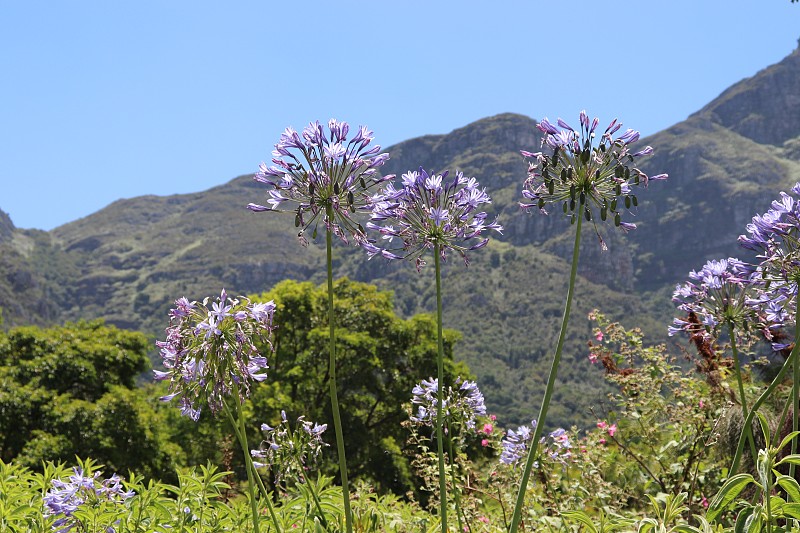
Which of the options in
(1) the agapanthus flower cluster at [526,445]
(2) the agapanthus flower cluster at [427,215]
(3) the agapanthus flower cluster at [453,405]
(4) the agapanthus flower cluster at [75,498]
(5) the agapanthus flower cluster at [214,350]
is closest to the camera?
(5) the agapanthus flower cluster at [214,350]

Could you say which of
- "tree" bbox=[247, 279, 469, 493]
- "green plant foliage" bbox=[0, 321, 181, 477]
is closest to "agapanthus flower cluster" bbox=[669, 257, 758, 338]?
"green plant foliage" bbox=[0, 321, 181, 477]

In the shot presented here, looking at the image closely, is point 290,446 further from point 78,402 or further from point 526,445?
point 78,402

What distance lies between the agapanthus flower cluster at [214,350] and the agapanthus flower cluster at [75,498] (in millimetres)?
1075

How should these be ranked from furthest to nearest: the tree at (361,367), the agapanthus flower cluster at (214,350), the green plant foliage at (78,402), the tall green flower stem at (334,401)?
the tree at (361,367) → the green plant foliage at (78,402) → the agapanthus flower cluster at (214,350) → the tall green flower stem at (334,401)

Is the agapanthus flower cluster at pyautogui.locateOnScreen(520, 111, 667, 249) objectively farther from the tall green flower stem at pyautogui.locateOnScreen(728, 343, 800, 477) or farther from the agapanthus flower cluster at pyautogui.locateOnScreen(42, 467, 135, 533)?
the agapanthus flower cluster at pyautogui.locateOnScreen(42, 467, 135, 533)

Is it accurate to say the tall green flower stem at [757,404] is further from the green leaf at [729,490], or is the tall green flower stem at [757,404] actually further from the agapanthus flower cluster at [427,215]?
the agapanthus flower cluster at [427,215]

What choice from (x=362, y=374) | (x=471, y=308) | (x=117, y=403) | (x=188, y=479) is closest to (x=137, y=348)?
(x=117, y=403)

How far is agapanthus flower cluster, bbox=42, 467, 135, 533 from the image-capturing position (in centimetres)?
326

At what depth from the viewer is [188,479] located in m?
3.62

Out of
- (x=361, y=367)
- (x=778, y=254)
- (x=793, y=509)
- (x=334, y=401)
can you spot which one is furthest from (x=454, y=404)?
(x=361, y=367)

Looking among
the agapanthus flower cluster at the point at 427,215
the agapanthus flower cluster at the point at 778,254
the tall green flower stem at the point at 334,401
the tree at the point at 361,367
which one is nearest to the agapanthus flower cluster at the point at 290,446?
the tall green flower stem at the point at 334,401

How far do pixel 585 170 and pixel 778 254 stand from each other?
0.95 meters

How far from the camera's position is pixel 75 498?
3385 millimetres

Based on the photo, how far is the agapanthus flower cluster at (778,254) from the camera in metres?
2.86
